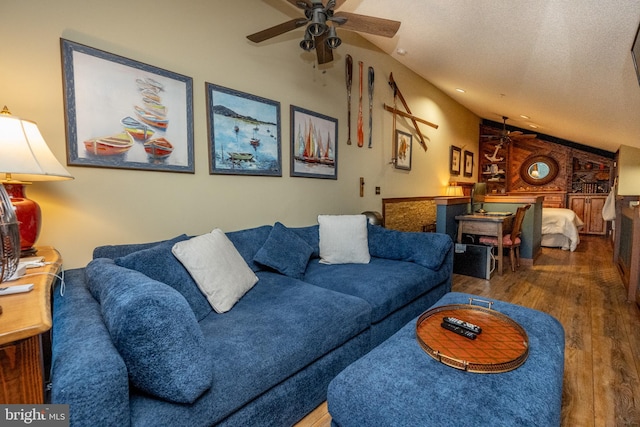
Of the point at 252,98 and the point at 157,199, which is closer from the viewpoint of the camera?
the point at 157,199

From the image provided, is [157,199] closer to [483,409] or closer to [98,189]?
[98,189]

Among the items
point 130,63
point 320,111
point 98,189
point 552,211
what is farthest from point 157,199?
point 552,211

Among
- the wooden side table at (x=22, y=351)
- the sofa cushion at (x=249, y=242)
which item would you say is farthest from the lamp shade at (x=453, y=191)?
the wooden side table at (x=22, y=351)

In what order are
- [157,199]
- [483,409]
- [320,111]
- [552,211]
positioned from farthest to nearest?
[552,211], [320,111], [157,199], [483,409]

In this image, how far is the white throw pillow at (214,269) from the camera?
1511 millimetres

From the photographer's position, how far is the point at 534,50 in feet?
8.63

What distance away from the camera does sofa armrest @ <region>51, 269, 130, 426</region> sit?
0.69 metres

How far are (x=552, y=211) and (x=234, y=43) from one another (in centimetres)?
623

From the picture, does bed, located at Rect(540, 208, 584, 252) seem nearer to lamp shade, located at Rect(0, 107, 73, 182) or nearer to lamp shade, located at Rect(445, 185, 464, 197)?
lamp shade, located at Rect(445, 185, 464, 197)

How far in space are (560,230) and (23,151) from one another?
698 cm

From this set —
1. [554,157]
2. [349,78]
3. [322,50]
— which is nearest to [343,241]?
[322,50]

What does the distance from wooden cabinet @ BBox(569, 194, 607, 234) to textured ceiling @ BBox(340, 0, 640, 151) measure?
2.84 metres

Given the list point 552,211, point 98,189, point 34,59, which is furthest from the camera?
point 552,211

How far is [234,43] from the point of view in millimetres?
2289
